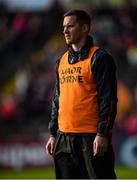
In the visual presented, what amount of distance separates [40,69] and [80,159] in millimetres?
12113

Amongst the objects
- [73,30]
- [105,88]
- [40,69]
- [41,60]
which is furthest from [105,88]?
[41,60]

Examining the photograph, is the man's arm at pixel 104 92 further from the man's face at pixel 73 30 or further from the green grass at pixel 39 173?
the green grass at pixel 39 173

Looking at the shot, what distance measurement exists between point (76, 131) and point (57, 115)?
1.04ft

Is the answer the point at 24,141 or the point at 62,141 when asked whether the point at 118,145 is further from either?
the point at 62,141

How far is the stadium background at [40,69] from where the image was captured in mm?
15195

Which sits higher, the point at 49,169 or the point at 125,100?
the point at 125,100

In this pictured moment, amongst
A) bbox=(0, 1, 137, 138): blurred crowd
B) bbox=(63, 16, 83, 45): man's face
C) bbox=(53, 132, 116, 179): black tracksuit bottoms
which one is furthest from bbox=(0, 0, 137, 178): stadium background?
bbox=(63, 16, 83, 45): man's face

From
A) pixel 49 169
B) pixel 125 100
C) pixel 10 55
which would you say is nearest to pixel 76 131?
pixel 49 169

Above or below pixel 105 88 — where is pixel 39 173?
below

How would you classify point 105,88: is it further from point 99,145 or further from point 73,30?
point 73,30

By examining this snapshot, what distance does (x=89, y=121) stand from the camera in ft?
19.2

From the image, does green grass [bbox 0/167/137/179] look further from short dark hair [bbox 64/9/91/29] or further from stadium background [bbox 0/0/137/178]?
short dark hair [bbox 64/9/91/29]

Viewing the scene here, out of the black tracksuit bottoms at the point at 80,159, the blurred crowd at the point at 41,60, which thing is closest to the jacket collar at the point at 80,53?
the black tracksuit bottoms at the point at 80,159

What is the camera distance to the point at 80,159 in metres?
5.89
